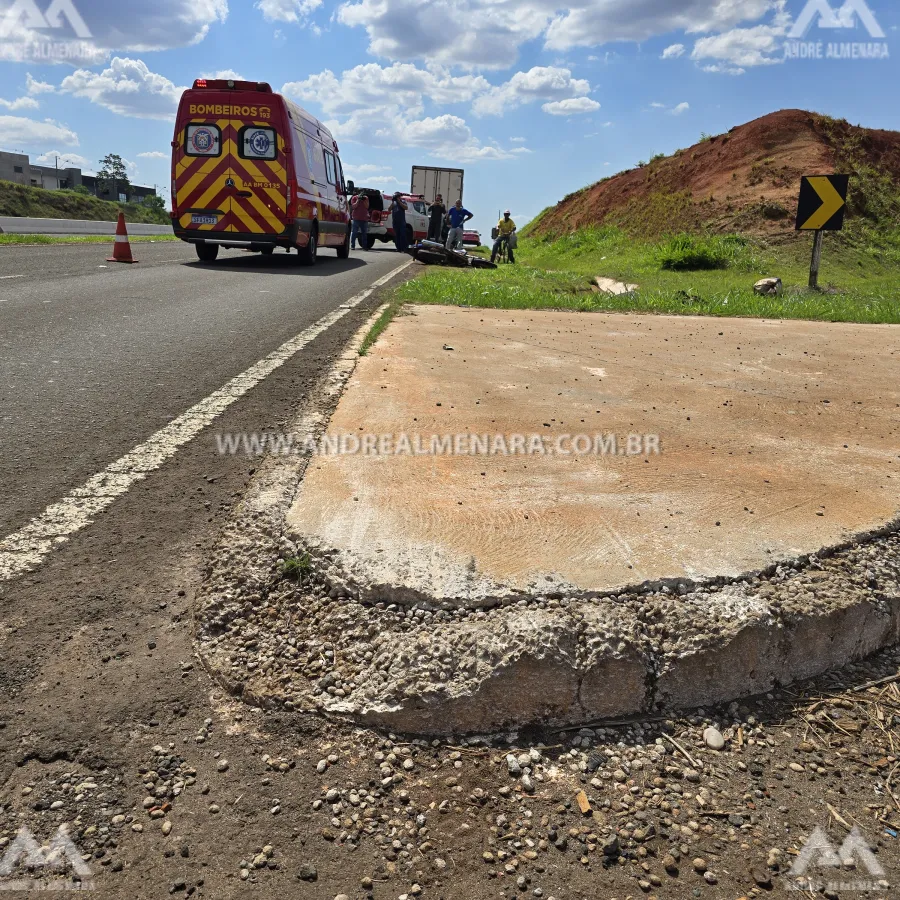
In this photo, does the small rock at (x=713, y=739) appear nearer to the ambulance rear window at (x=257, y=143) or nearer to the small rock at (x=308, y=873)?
the small rock at (x=308, y=873)

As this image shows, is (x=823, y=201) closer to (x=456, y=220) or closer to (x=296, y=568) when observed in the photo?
(x=456, y=220)

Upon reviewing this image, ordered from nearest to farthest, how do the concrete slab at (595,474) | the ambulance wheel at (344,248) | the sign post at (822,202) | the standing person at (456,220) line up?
the concrete slab at (595,474) → the sign post at (822,202) → the ambulance wheel at (344,248) → the standing person at (456,220)

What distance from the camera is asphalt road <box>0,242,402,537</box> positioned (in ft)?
10.6

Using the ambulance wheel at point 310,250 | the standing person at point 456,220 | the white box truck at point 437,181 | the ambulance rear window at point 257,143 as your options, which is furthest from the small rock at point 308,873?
the white box truck at point 437,181

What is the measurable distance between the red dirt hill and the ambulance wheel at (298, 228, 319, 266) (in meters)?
12.4

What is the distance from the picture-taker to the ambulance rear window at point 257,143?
1235cm

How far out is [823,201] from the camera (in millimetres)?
12781

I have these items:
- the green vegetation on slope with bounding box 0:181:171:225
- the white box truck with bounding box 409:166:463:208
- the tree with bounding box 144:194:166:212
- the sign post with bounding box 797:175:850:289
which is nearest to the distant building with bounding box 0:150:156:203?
the tree with bounding box 144:194:166:212

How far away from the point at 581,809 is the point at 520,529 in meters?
0.94

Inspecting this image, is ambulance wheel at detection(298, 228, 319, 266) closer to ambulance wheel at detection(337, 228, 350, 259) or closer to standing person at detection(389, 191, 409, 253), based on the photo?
ambulance wheel at detection(337, 228, 350, 259)

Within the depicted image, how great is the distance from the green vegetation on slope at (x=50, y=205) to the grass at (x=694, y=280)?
3662 centimetres

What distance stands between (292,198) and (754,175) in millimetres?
17040

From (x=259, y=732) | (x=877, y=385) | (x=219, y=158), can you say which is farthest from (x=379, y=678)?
(x=219, y=158)

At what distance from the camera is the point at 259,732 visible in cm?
176
